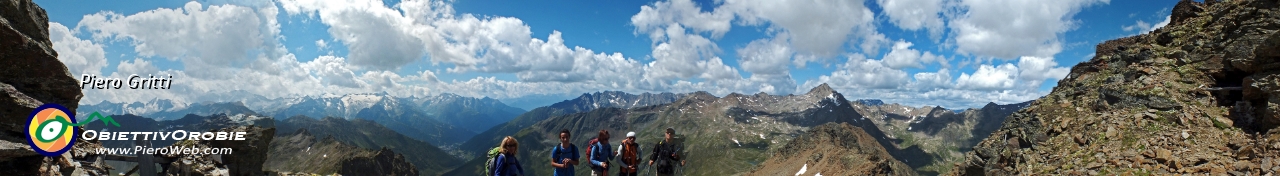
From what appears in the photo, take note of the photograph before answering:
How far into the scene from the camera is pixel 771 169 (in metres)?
179

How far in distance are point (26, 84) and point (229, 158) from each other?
10547 mm

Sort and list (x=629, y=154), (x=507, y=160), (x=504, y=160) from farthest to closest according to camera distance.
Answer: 1. (x=629, y=154)
2. (x=507, y=160)
3. (x=504, y=160)

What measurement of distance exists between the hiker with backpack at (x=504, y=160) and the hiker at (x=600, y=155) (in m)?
3.23

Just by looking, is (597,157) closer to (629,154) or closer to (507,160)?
(629,154)

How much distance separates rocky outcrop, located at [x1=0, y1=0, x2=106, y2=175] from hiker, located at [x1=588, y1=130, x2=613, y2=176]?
658 inches

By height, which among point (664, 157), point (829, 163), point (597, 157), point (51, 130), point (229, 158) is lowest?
point (829, 163)

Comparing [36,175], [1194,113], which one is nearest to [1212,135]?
[1194,113]

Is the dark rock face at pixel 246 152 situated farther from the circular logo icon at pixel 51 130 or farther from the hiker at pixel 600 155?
the hiker at pixel 600 155

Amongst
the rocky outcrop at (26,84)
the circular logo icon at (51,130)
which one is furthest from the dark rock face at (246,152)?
the rocky outcrop at (26,84)

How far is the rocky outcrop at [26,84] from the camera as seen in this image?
14.7m

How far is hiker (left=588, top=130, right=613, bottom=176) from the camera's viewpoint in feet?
53.2

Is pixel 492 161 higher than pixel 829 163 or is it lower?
higher

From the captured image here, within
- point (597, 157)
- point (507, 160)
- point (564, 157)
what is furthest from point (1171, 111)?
point (507, 160)

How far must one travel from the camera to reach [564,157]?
611 inches
